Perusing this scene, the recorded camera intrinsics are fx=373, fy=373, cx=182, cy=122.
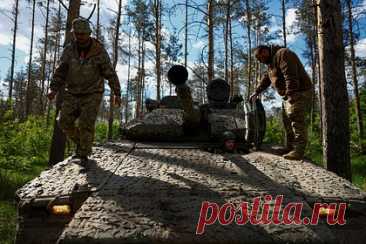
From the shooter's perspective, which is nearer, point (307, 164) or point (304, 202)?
point (304, 202)

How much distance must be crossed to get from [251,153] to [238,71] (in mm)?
32372

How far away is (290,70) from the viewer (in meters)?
4.70

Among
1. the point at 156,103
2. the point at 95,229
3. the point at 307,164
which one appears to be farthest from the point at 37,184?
the point at 156,103

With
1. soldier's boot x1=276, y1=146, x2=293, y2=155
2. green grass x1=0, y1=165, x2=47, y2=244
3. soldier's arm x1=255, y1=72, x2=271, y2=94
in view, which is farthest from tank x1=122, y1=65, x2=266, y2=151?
green grass x1=0, y1=165, x2=47, y2=244

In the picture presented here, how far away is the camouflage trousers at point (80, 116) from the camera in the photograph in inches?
170

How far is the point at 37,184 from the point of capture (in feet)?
11.0

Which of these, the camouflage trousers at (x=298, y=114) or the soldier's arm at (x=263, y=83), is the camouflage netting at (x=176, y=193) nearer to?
the camouflage trousers at (x=298, y=114)

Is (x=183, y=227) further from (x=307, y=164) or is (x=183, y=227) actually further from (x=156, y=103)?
(x=156, y=103)

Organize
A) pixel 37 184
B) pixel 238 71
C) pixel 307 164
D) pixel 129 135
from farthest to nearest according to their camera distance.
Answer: pixel 238 71 → pixel 129 135 → pixel 307 164 → pixel 37 184

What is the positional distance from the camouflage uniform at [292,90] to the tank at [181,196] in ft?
1.52

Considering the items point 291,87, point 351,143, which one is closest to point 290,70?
point 291,87

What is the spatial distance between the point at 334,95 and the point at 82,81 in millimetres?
3686

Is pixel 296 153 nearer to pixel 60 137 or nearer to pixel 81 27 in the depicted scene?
pixel 81 27

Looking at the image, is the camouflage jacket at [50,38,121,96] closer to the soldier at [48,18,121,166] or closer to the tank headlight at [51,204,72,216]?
the soldier at [48,18,121,166]
